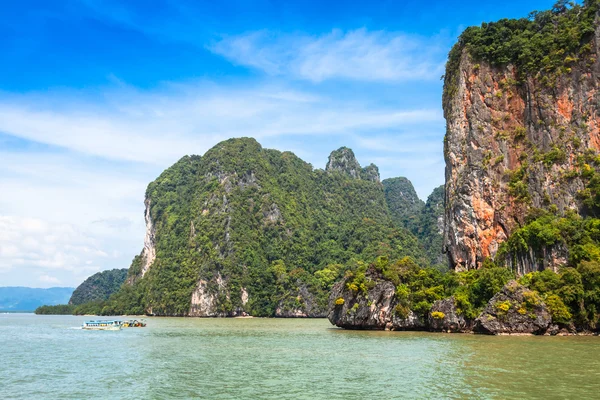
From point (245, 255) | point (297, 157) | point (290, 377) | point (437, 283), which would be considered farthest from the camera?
point (297, 157)

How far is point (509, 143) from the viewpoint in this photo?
6681 cm

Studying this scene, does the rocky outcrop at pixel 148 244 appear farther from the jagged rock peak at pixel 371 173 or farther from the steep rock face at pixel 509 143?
the steep rock face at pixel 509 143

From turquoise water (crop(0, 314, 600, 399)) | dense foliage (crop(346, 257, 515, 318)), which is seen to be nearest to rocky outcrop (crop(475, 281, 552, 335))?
dense foliage (crop(346, 257, 515, 318))

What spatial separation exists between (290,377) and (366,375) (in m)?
3.50

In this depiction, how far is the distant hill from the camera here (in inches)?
6880

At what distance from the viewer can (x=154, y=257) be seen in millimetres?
140000

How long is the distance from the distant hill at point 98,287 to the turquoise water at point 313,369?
14211 cm

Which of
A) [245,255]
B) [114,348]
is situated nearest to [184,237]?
[245,255]

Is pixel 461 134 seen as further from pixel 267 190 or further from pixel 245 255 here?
pixel 267 190

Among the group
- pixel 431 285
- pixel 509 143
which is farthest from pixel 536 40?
pixel 431 285

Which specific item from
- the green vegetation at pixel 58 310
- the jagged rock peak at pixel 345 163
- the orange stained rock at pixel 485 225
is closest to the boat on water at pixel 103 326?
the orange stained rock at pixel 485 225

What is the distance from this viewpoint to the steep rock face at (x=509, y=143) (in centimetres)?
6134

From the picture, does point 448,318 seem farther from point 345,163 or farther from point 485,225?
point 345,163

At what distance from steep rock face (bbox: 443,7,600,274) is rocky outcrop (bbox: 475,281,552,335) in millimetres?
18102
